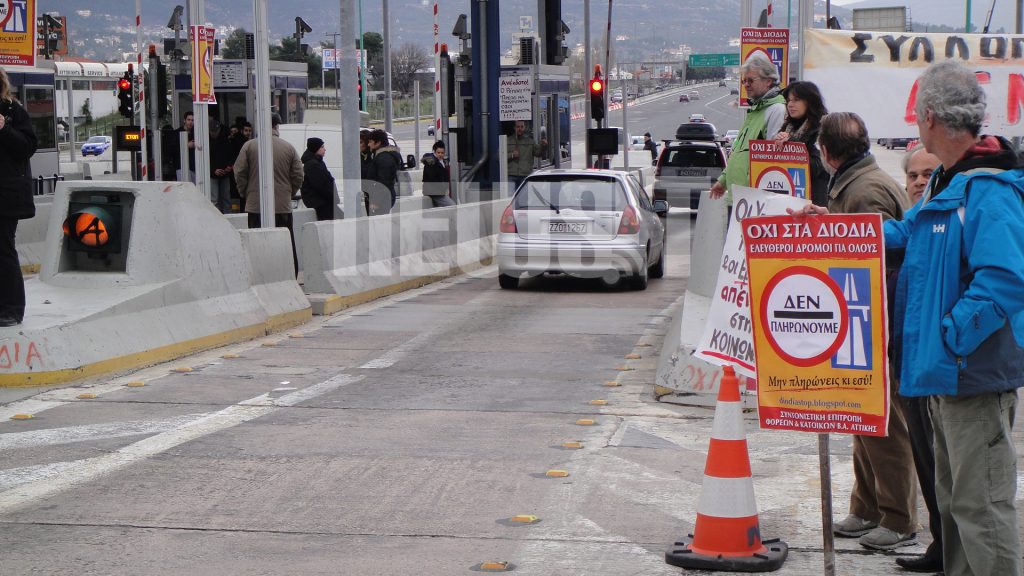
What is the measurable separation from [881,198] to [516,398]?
13.7ft

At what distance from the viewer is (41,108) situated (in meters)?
31.5

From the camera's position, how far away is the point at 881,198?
19.9 feet

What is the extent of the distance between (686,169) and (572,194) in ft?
49.8

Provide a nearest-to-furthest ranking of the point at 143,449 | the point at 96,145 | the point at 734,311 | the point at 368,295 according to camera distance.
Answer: the point at 734,311 → the point at 143,449 → the point at 368,295 → the point at 96,145

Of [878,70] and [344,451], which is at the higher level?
[878,70]

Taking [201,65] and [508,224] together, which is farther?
[508,224]

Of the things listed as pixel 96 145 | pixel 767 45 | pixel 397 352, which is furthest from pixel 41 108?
pixel 96 145

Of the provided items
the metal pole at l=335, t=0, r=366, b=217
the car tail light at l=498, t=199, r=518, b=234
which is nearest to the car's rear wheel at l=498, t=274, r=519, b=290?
the car tail light at l=498, t=199, r=518, b=234

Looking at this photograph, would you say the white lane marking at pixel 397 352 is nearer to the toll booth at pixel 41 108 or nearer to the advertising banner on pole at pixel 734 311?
the advertising banner on pole at pixel 734 311

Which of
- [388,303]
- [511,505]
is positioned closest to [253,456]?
[511,505]

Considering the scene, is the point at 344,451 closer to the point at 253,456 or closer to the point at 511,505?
the point at 253,456

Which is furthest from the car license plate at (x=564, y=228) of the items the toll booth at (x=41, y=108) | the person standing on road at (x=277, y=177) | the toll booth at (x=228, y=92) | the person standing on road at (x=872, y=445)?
the toll booth at (x=41, y=108)

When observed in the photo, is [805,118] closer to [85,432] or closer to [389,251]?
[85,432]

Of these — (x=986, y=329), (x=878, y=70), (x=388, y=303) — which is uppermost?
(x=878, y=70)
